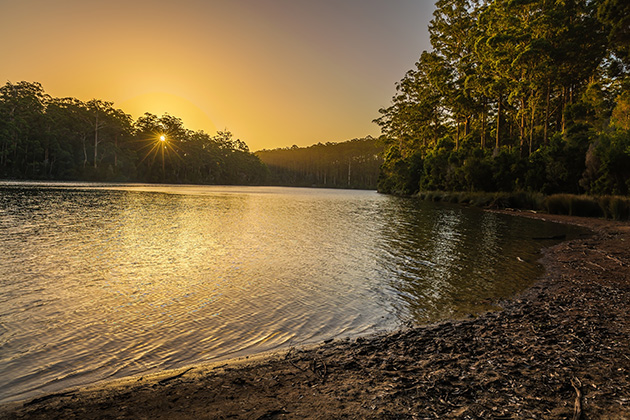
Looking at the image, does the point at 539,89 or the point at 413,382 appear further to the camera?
the point at 539,89

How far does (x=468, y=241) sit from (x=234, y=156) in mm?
163085

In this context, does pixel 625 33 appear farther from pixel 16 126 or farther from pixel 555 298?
pixel 16 126

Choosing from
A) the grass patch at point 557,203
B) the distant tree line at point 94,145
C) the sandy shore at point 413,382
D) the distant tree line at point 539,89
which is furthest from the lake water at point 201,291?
the distant tree line at point 94,145

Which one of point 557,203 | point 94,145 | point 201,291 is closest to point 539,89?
point 557,203

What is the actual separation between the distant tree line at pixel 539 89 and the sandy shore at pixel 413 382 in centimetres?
2713

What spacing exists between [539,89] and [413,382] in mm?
41618

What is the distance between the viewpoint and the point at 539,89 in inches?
1398

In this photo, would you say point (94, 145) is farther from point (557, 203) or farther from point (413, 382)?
point (413, 382)

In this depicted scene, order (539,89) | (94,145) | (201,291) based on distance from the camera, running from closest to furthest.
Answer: (201,291) < (539,89) < (94,145)

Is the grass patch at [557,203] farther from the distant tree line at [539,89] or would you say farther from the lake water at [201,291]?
the lake water at [201,291]

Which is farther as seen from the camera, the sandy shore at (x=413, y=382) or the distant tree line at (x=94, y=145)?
the distant tree line at (x=94, y=145)

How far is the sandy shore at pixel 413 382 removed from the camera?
299cm

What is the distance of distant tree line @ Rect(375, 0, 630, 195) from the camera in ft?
87.8

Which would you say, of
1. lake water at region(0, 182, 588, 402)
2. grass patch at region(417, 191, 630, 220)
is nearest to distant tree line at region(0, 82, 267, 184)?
lake water at region(0, 182, 588, 402)
